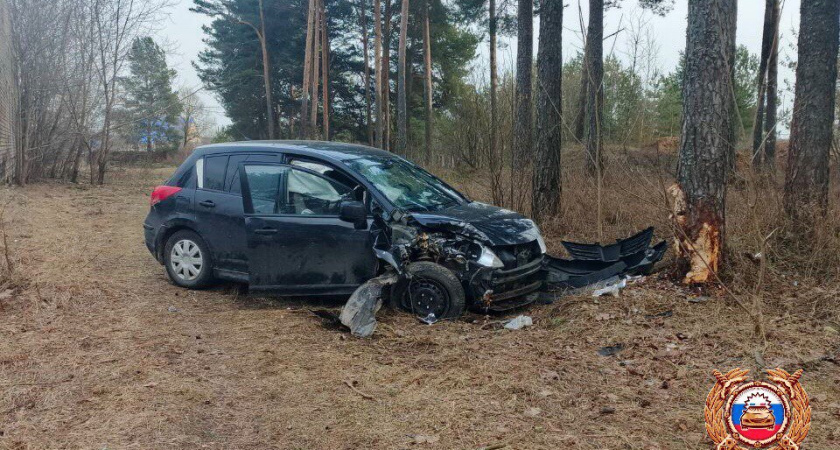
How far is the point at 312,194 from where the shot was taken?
6957mm

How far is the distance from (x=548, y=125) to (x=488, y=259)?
5.08 meters

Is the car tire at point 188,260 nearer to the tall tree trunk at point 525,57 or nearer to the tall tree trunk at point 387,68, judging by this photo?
the tall tree trunk at point 525,57

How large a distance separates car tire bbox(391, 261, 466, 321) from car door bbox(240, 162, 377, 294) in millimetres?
406

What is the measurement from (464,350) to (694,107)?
3635mm

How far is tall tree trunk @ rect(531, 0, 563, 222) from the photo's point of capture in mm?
10648

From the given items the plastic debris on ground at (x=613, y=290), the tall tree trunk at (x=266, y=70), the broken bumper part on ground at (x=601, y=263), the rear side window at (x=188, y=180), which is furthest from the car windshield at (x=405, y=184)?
the tall tree trunk at (x=266, y=70)

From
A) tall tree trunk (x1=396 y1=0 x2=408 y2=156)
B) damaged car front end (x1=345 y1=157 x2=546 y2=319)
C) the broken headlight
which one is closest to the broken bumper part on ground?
damaged car front end (x1=345 y1=157 x2=546 y2=319)

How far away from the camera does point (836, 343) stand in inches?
203

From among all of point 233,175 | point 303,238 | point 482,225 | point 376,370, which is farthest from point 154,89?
point 376,370

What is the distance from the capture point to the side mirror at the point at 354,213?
6543 mm

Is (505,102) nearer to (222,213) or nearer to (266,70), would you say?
(222,213)

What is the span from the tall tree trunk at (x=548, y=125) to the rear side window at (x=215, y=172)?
207 inches

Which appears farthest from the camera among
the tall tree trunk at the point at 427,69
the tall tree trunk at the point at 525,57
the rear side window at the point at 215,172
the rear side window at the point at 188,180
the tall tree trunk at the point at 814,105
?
the tall tree trunk at the point at 427,69

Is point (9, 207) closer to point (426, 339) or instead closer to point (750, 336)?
point (426, 339)
